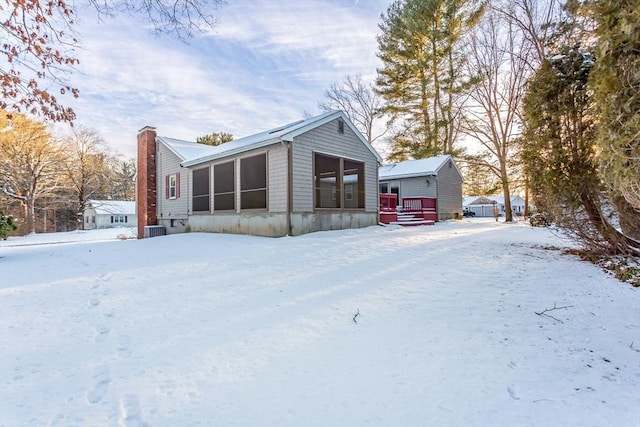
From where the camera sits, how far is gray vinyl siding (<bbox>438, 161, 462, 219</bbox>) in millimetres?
20250

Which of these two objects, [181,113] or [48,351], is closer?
[48,351]

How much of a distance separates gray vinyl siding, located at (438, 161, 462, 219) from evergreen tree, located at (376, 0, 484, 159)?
374 cm

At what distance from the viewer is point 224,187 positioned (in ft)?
42.8

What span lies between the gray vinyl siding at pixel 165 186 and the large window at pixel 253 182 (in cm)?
366

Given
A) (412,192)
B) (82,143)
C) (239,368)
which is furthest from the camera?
(82,143)

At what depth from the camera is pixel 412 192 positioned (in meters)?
20.6

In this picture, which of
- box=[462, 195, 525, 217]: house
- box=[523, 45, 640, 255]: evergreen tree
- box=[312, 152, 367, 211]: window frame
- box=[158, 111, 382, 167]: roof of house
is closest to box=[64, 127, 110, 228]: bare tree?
box=[158, 111, 382, 167]: roof of house

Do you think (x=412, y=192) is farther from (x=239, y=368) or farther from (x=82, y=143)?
(x=82, y=143)

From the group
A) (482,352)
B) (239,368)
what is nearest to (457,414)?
(482,352)

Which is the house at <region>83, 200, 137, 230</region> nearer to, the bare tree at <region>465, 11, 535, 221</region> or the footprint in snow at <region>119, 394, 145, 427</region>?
the bare tree at <region>465, 11, 535, 221</region>

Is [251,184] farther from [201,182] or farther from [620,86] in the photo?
[620,86]

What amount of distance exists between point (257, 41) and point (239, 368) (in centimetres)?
909

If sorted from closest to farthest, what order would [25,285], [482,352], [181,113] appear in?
1. [482,352]
2. [25,285]
3. [181,113]

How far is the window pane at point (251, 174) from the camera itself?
1173cm
